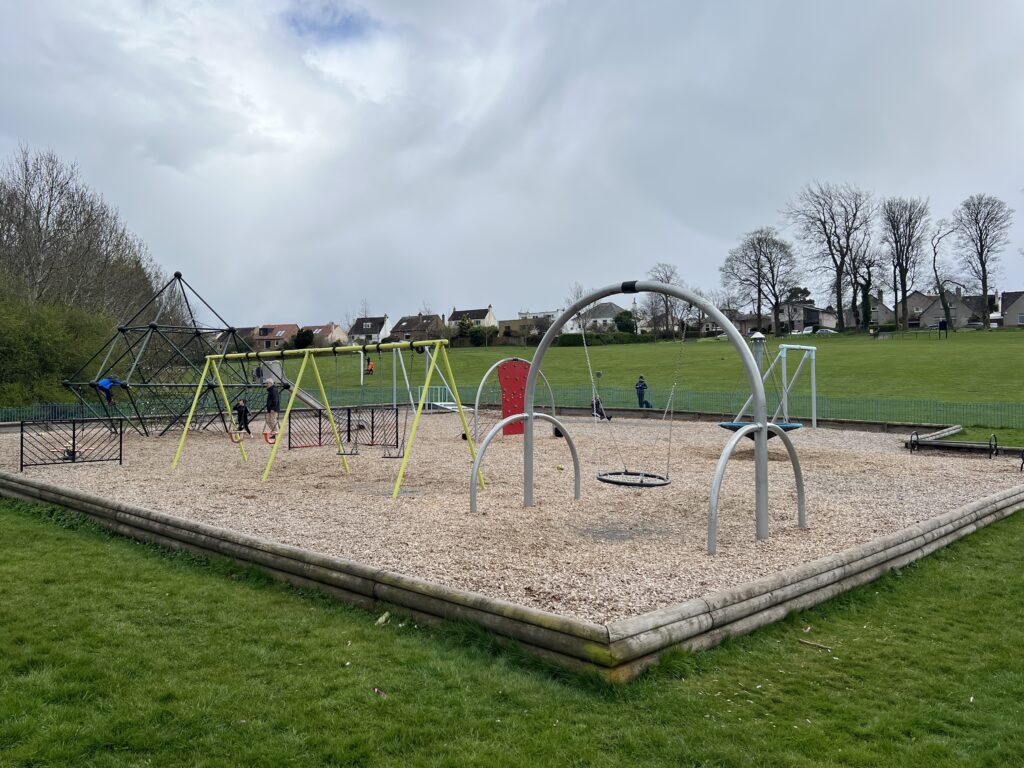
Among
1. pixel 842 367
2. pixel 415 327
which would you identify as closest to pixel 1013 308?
pixel 842 367

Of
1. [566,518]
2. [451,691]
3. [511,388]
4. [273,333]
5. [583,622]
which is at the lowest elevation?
[451,691]

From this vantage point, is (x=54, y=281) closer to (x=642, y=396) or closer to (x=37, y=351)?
(x=37, y=351)

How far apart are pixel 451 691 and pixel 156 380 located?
28192 mm

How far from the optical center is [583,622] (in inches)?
186

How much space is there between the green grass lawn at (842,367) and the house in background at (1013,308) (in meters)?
38.3

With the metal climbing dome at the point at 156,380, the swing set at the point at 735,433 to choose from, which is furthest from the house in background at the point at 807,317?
the swing set at the point at 735,433

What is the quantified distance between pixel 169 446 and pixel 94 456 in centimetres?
214

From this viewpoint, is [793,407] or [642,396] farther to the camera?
[642,396]

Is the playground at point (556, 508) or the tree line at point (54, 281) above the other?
the tree line at point (54, 281)

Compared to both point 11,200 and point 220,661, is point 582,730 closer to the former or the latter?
point 220,661

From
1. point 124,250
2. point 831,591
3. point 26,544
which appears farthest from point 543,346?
point 124,250

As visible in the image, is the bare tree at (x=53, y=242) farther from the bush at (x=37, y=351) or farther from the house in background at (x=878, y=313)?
the house in background at (x=878, y=313)

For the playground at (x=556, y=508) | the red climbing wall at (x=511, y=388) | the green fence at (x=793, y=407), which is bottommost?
the playground at (x=556, y=508)

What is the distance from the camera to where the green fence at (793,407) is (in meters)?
23.7
